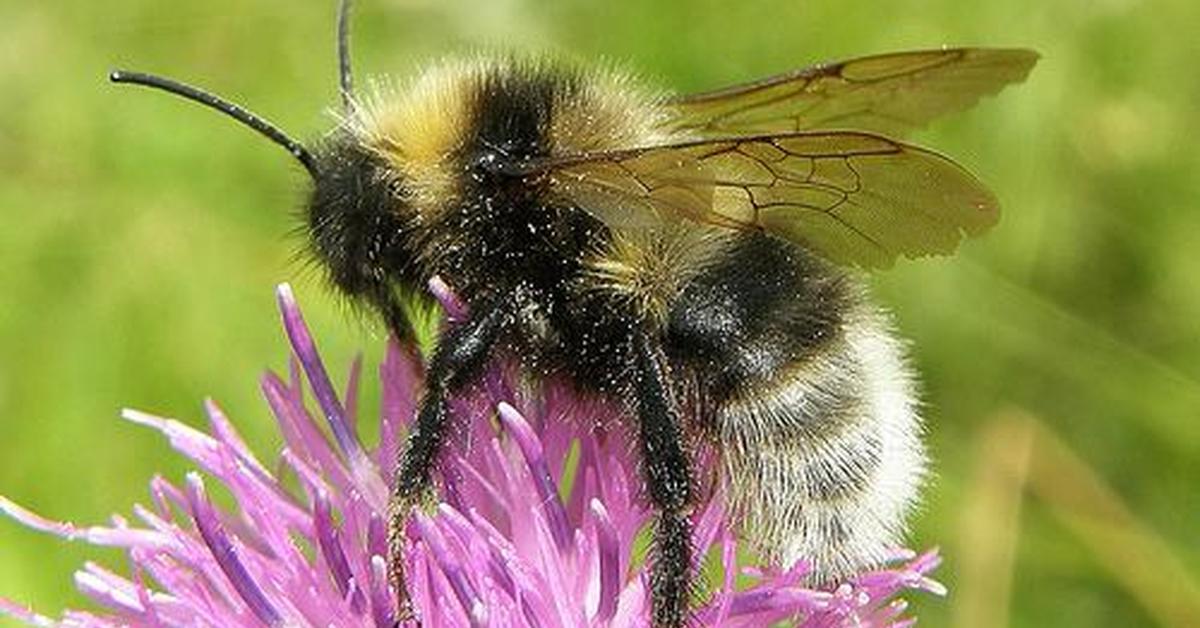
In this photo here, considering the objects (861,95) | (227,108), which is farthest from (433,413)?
(861,95)

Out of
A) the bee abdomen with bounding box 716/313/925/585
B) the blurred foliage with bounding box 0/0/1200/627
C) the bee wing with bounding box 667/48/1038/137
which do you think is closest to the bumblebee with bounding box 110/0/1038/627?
the bee abdomen with bounding box 716/313/925/585

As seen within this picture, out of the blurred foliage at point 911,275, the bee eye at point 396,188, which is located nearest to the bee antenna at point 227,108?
the bee eye at point 396,188

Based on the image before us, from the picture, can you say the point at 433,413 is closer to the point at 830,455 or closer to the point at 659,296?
the point at 659,296

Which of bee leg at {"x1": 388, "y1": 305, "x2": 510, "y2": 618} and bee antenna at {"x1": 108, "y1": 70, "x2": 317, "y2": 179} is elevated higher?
bee antenna at {"x1": 108, "y1": 70, "x2": 317, "y2": 179}

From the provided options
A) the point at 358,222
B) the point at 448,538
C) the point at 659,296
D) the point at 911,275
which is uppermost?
the point at 911,275

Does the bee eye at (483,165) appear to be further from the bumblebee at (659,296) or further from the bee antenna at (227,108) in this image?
the bee antenna at (227,108)

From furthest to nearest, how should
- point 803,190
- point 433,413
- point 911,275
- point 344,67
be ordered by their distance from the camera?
point 911,275 → point 344,67 → point 433,413 → point 803,190

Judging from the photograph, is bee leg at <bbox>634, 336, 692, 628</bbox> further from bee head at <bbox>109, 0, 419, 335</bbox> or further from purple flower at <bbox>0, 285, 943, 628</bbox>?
bee head at <bbox>109, 0, 419, 335</bbox>
